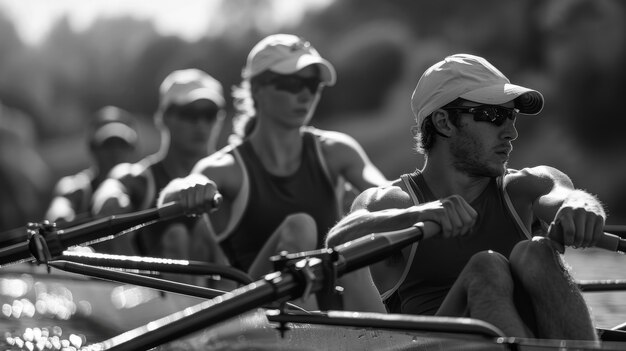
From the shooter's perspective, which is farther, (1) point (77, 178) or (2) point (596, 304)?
(1) point (77, 178)

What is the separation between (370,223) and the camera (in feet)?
8.97

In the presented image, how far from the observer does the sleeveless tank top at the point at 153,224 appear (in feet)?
18.0

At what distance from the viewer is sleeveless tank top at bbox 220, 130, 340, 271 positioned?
4234mm

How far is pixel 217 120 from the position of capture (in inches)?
233

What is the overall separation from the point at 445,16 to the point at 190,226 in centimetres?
877

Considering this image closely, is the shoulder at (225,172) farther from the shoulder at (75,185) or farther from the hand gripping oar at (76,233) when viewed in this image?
the shoulder at (75,185)

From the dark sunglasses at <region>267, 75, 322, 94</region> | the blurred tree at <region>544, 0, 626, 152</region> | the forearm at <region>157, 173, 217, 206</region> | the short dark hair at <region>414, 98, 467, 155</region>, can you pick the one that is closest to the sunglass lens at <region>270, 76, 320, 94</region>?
the dark sunglasses at <region>267, 75, 322, 94</region>

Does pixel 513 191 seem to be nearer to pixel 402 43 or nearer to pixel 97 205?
pixel 97 205

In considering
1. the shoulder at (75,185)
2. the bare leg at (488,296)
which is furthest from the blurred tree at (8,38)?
the bare leg at (488,296)

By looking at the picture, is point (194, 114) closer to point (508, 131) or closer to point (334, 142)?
point (334, 142)

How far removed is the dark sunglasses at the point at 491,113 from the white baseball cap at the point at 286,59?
5.11ft

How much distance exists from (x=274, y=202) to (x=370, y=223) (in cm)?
157

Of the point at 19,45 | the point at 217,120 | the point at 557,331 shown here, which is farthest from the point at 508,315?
the point at 19,45

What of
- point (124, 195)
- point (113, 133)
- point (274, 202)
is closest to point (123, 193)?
point (124, 195)
